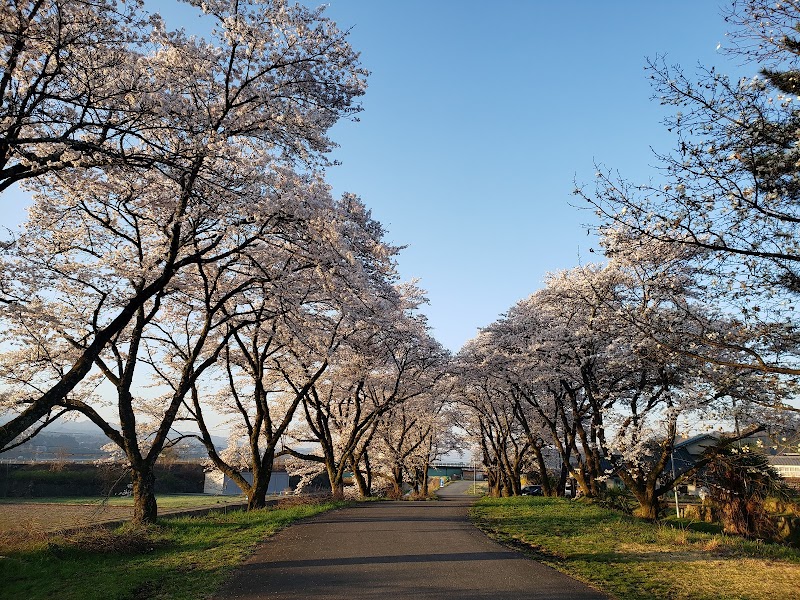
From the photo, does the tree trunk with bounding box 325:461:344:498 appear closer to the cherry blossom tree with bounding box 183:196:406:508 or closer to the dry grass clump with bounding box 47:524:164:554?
the cherry blossom tree with bounding box 183:196:406:508

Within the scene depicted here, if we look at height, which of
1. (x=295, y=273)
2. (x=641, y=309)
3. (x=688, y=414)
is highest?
(x=295, y=273)

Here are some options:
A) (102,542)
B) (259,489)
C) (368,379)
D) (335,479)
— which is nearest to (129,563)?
(102,542)

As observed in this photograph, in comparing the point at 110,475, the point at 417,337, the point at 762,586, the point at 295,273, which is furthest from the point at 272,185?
the point at 110,475

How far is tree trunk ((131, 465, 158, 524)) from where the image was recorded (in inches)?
556

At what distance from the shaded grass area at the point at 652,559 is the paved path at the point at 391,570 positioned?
78 cm

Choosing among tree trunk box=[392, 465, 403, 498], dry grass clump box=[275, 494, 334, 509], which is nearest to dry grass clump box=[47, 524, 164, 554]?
dry grass clump box=[275, 494, 334, 509]

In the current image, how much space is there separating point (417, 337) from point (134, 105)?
21.2 meters

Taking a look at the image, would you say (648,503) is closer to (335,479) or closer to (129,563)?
(335,479)

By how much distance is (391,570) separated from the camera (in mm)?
8633

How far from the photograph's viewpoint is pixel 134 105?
9.30 metres

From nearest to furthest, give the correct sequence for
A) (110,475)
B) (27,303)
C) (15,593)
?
(15,593) → (27,303) → (110,475)

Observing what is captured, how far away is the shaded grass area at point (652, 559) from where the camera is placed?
7.88 m

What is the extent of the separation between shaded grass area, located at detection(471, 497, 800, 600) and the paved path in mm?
781

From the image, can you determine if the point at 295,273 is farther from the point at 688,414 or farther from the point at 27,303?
the point at 688,414
